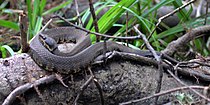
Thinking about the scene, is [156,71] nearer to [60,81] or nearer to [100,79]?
[100,79]

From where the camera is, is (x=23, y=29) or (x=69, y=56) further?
(x=69, y=56)

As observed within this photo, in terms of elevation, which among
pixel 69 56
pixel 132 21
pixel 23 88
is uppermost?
pixel 132 21

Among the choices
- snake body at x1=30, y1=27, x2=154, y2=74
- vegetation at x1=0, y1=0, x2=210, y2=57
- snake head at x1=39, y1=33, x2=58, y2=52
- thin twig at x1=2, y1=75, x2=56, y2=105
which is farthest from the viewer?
vegetation at x1=0, y1=0, x2=210, y2=57

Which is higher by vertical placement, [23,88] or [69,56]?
[69,56]

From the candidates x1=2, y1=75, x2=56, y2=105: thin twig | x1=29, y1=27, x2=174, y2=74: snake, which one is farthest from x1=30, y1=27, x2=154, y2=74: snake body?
x1=2, y1=75, x2=56, y2=105: thin twig

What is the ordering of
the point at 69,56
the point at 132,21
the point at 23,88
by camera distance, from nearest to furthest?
the point at 23,88 < the point at 69,56 < the point at 132,21

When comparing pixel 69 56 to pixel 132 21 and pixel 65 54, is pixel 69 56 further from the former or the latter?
pixel 132 21

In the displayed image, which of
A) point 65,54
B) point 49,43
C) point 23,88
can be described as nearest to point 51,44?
point 49,43

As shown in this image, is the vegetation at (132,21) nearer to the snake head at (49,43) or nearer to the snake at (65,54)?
the snake at (65,54)

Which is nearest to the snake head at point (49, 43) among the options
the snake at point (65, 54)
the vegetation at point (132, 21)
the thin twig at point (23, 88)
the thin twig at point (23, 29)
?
the snake at point (65, 54)

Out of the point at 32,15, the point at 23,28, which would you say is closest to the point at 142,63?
the point at 23,28

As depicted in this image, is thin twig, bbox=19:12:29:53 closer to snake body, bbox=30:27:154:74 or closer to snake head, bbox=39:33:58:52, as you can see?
snake body, bbox=30:27:154:74

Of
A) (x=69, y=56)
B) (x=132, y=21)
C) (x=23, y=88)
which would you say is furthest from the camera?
(x=132, y=21)
